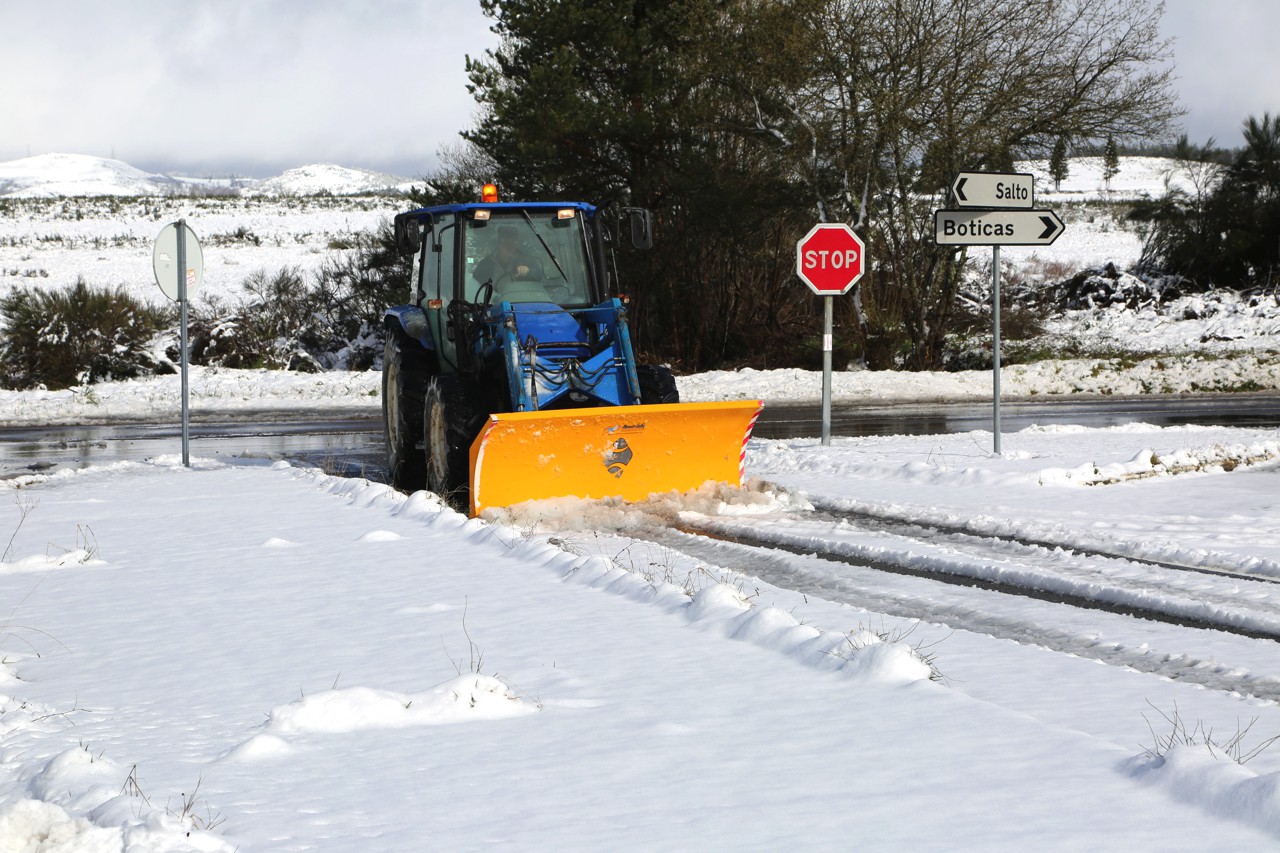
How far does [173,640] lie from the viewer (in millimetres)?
5512

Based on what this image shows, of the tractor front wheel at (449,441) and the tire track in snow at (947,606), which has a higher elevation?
the tractor front wheel at (449,441)

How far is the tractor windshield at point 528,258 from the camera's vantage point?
10453mm

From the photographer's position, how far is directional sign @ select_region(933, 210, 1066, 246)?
1188 cm

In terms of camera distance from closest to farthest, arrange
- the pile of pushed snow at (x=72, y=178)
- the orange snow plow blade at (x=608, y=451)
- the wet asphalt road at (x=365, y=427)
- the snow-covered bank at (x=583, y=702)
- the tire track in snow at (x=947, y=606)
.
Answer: the snow-covered bank at (x=583, y=702), the tire track in snow at (x=947, y=606), the orange snow plow blade at (x=608, y=451), the wet asphalt road at (x=365, y=427), the pile of pushed snow at (x=72, y=178)

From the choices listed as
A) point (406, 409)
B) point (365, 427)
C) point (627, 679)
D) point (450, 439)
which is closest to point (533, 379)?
point (450, 439)

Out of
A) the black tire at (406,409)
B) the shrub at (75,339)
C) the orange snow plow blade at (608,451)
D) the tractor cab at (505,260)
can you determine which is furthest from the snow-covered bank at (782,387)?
the orange snow plow blade at (608,451)

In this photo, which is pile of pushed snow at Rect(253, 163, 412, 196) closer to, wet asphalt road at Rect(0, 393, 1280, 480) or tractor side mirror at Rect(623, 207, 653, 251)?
wet asphalt road at Rect(0, 393, 1280, 480)

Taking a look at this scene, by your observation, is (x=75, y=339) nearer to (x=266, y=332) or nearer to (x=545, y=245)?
(x=266, y=332)

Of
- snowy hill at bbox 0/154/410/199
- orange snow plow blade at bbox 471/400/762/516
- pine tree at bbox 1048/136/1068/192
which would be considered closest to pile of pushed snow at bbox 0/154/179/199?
snowy hill at bbox 0/154/410/199

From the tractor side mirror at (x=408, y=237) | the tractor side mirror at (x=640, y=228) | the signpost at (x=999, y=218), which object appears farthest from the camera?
the signpost at (x=999, y=218)

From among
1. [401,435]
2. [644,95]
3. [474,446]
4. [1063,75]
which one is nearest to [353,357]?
[644,95]

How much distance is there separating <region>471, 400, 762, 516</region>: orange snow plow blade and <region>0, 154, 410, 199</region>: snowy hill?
109807mm

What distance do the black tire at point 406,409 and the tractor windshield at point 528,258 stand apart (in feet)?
3.54

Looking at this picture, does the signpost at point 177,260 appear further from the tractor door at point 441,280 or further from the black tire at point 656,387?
the black tire at point 656,387
